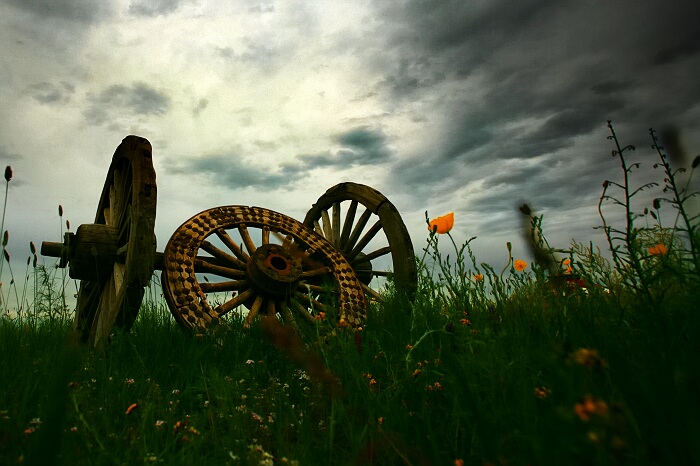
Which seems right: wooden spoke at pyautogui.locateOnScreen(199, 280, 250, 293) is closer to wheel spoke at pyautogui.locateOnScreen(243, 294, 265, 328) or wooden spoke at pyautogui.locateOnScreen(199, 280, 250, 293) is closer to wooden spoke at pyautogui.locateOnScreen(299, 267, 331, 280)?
wheel spoke at pyautogui.locateOnScreen(243, 294, 265, 328)

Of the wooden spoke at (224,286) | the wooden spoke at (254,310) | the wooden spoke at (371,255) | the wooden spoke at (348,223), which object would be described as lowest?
the wooden spoke at (254,310)

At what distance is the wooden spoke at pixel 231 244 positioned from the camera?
4.60m

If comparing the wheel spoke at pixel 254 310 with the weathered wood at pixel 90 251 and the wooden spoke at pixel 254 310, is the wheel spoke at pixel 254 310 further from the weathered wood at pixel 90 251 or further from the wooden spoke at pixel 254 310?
the weathered wood at pixel 90 251

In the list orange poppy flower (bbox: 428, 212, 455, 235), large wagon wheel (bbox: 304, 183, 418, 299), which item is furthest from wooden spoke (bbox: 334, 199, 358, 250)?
orange poppy flower (bbox: 428, 212, 455, 235)

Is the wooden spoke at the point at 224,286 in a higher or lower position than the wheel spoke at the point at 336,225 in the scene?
lower

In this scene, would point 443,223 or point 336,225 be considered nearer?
point 443,223

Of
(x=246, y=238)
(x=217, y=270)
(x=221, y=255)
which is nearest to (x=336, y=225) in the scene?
(x=246, y=238)

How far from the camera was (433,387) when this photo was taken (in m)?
2.17

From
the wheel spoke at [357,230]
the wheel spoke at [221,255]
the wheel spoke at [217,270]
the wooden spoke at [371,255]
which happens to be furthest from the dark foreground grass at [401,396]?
the wheel spoke at [357,230]

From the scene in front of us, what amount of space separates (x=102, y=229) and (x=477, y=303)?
124 inches

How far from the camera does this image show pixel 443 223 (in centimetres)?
275

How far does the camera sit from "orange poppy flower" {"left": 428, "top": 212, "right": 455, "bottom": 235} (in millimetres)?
2732

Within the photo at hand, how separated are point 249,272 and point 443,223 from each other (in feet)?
7.29

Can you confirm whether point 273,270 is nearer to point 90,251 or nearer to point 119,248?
point 119,248
